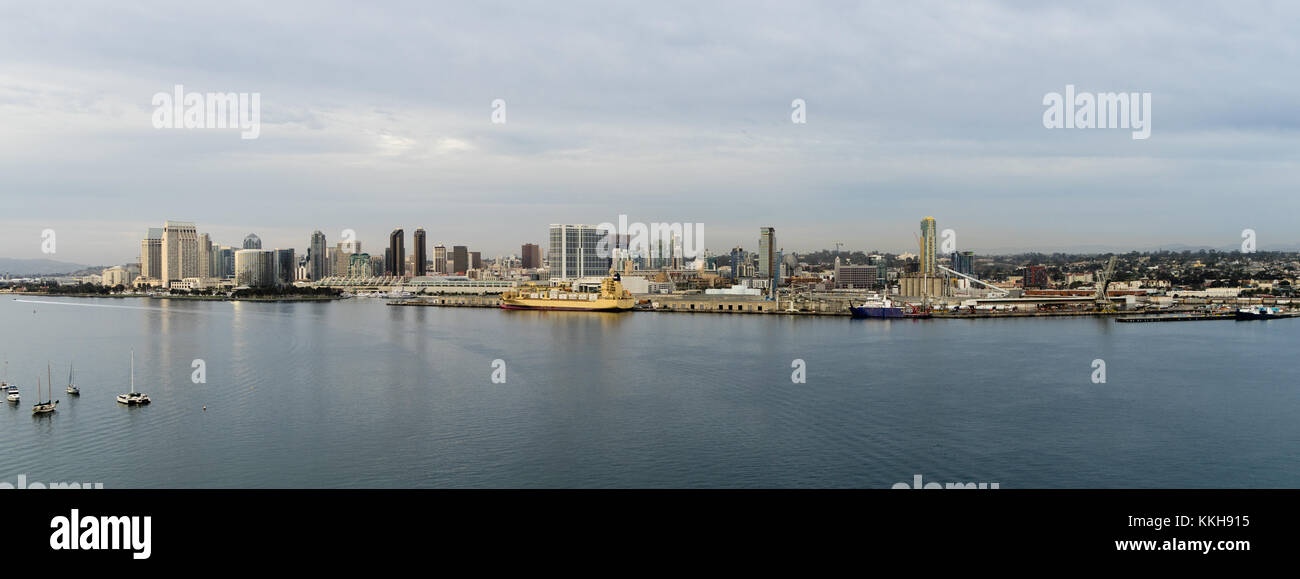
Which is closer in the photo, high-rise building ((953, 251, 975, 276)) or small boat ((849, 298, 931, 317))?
small boat ((849, 298, 931, 317))

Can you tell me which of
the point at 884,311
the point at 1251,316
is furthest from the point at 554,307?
the point at 1251,316

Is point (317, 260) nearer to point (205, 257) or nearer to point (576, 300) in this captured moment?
point (205, 257)

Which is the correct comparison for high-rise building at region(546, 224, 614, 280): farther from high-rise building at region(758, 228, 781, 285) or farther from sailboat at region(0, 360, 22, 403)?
sailboat at region(0, 360, 22, 403)

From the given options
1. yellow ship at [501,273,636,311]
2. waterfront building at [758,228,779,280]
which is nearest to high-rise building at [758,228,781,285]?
waterfront building at [758,228,779,280]

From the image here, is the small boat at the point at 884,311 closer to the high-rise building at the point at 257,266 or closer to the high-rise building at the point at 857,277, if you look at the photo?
the high-rise building at the point at 857,277

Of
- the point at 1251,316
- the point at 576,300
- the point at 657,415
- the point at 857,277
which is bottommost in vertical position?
the point at 657,415

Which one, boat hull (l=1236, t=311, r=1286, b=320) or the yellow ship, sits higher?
the yellow ship
